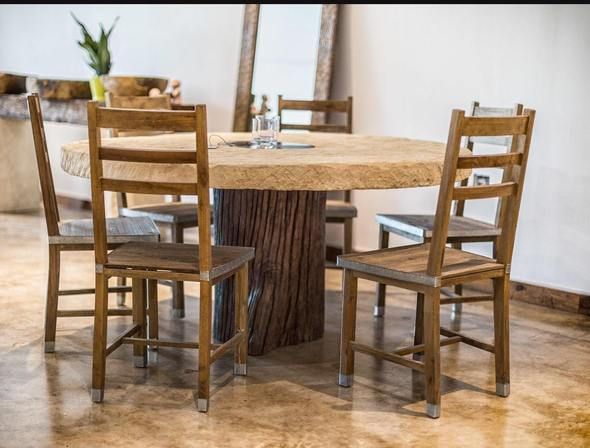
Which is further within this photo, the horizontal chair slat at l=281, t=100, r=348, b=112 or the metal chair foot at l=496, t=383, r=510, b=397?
the horizontal chair slat at l=281, t=100, r=348, b=112

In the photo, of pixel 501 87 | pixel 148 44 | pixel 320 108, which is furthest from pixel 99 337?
pixel 148 44

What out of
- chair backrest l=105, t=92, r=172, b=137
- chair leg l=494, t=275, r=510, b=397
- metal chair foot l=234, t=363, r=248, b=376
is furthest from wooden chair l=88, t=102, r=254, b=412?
chair backrest l=105, t=92, r=172, b=137

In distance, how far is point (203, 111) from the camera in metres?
2.83

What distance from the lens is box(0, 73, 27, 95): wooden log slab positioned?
6653 mm

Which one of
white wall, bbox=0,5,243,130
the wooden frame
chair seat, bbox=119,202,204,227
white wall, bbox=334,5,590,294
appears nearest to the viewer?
chair seat, bbox=119,202,204,227

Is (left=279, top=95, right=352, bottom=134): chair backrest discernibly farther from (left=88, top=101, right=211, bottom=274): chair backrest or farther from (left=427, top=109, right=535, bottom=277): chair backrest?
(left=88, top=101, right=211, bottom=274): chair backrest

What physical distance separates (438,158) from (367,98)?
2146 millimetres

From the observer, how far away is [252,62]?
576 centimetres

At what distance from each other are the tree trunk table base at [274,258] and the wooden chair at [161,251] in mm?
365

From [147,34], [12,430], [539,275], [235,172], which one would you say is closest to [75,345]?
[12,430]

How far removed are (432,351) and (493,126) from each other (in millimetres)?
761

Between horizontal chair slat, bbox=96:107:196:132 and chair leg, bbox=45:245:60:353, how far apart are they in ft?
2.77

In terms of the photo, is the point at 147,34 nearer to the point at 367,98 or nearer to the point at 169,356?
the point at 367,98

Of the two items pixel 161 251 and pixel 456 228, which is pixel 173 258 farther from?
pixel 456 228
